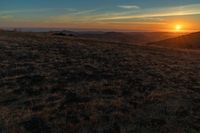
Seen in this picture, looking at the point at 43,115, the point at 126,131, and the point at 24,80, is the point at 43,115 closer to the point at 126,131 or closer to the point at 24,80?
the point at 126,131

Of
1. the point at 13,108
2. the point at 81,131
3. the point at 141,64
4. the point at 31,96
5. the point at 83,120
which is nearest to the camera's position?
the point at 81,131

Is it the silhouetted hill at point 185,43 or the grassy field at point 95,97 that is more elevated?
the grassy field at point 95,97

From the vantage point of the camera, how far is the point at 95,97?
10133 millimetres

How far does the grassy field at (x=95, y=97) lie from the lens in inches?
302

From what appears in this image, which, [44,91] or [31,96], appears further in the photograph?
[44,91]

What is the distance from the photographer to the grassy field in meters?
7.66

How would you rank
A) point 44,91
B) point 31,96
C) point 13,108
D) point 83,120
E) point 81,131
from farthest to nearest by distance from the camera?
1. point 44,91
2. point 31,96
3. point 13,108
4. point 83,120
5. point 81,131

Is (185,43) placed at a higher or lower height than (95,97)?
lower

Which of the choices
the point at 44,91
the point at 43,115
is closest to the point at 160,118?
the point at 43,115

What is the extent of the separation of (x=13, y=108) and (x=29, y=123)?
1.39m

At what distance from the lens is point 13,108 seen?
8.66 meters

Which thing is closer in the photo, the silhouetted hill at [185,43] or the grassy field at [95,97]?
the grassy field at [95,97]

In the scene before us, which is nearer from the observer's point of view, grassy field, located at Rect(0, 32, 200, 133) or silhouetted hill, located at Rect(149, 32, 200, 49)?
grassy field, located at Rect(0, 32, 200, 133)

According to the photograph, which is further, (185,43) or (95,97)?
(185,43)
